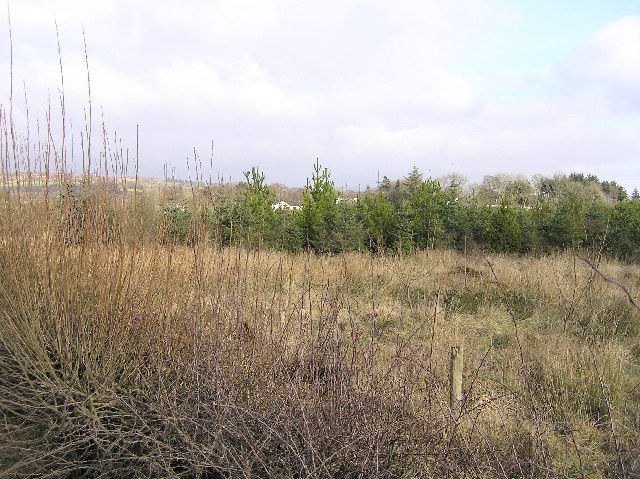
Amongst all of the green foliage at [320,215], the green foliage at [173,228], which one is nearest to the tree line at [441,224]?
the green foliage at [320,215]

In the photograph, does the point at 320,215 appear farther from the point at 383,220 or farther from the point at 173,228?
the point at 173,228

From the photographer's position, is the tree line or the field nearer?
the field

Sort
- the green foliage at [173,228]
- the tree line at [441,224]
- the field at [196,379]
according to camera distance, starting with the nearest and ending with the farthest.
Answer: the field at [196,379]
the green foliage at [173,228]
the tree line at [441,224]

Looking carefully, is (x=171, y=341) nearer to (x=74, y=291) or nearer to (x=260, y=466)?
(x=74, y=291)

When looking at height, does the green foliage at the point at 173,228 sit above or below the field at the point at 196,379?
above

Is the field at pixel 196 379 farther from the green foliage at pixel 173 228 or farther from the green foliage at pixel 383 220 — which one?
the green foliage at pixel 383 220

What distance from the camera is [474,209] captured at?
522 inches

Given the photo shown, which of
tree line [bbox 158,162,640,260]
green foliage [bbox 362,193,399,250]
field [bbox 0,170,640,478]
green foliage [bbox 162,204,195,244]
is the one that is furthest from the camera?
green foliage [bbox 362,193,399,250]

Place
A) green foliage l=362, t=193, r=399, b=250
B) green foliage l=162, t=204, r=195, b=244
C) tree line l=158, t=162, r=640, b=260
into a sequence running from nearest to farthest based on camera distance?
green foliage l=162, t=204, r=195, b=244
tree line l=158, t=162, r=640, b=260
green foliage l=362, t=193, r=399, b=250

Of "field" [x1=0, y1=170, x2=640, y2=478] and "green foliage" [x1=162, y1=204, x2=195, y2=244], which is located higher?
"green foliage" [x1=162, y1=204, x2=195, y2=244]

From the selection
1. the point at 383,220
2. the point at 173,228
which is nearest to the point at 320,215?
the point at 383,220

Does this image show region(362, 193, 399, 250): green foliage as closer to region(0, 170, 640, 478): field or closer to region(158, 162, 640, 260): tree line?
region(158, 162, 640, 260): tree line

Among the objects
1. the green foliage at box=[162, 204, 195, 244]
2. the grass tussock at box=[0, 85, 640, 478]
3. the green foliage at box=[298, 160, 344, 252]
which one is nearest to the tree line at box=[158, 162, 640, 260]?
the green foliage at box=[298, 160, 344, 252]

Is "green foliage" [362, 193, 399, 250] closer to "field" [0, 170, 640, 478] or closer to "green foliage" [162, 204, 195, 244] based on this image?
"field" [0, 170, 640, 478]
